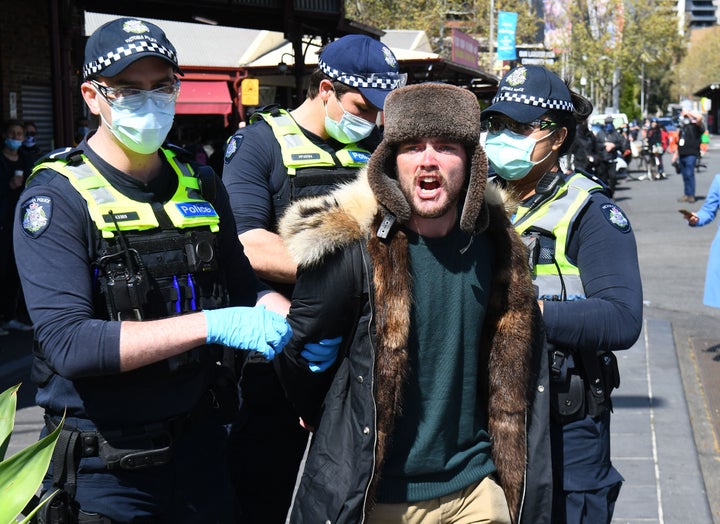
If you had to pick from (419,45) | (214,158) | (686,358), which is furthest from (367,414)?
(419,45)

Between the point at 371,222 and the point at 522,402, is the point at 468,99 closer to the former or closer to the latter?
the point at 371,222

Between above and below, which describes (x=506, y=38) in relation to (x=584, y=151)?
above

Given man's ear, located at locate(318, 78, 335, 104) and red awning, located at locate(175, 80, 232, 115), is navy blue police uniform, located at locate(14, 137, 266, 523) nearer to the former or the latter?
man's ear, located at locate(318, 78, 335, 104)

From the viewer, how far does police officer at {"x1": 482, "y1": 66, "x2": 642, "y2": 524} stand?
9.64 feet

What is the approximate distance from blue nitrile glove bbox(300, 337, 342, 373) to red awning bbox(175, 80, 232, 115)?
2302cm

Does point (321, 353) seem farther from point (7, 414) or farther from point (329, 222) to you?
→ point (7, 414)

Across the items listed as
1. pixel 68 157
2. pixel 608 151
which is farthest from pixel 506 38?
pixel 68 157

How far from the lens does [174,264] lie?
107 inches

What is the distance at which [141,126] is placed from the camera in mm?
2713

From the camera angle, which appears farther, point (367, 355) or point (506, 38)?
point (506, 38)

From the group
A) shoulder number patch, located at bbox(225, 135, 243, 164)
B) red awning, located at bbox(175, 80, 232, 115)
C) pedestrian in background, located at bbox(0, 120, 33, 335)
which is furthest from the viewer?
red awning, located at bbox(175, 80, 232, 115)

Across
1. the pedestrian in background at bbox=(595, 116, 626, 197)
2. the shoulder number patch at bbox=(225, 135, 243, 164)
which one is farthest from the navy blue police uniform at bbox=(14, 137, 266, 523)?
the pedestrian in background at bbox=(595, 116, 626, 197)

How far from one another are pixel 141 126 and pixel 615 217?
4.77 ft

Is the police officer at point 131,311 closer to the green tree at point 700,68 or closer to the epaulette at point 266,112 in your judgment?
the epaulette at point 266,112
